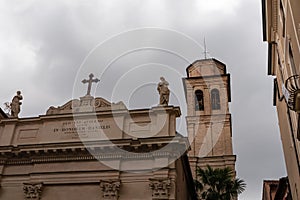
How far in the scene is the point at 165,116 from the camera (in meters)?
17.9

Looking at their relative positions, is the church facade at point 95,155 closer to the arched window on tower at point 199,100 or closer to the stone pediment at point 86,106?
the stone pediment at point 86,106

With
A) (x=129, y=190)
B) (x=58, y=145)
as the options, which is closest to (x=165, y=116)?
(x=129, y=190)

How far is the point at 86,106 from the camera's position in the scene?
1927cm

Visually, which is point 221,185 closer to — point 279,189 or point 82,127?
point 279,189

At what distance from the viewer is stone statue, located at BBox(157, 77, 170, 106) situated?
60.5 feet

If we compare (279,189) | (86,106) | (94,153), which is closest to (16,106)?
(86,106)

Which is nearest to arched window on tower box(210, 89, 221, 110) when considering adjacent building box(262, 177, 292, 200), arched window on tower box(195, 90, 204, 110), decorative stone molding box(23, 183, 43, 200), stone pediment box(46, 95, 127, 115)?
arched window on tower box(195, 90, 204, 110)

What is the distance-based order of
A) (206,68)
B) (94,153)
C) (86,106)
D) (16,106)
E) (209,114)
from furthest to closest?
(206,68)
(209,114)
(16,106)
(86,106)
(94,153)

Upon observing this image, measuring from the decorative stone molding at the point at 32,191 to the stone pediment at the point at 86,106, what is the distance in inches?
157

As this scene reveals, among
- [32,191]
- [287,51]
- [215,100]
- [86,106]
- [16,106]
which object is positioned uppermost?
[215,100]

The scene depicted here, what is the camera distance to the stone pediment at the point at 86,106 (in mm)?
18938

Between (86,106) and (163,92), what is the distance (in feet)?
13.0

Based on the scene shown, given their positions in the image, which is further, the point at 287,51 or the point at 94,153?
the point at 94,153

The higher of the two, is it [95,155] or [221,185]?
[221,185]
